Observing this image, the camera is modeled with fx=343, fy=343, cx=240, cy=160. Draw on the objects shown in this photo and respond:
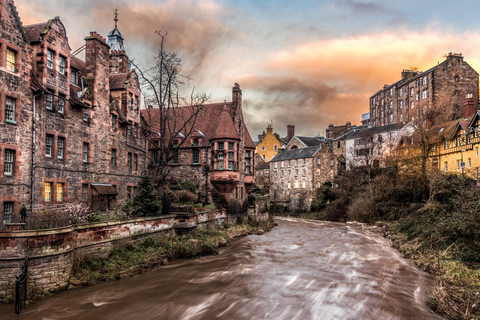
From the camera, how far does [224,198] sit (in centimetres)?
3083

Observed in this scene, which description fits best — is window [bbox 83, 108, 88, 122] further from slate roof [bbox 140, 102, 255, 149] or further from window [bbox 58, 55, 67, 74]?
slate roof [bbox 140, 102, 255, 149]

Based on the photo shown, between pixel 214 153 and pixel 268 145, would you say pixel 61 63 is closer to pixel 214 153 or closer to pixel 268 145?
pixel 214 153

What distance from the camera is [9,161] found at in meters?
16.8

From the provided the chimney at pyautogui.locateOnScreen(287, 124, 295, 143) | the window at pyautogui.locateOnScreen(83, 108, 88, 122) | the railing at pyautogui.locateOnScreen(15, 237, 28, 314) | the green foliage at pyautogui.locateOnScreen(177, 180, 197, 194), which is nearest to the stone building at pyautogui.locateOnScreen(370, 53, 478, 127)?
the chimney at pyautogui.locateOnScreen(287, 124, 295, 143)

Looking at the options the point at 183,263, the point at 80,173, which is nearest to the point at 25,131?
the point at 80,173

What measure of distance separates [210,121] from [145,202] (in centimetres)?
1532

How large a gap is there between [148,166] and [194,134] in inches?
215

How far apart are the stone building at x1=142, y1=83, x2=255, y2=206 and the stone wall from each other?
47.4 feet

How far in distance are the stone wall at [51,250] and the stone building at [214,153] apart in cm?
1443

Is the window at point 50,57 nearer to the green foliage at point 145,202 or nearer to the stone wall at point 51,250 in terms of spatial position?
the green foliage at point 145,202

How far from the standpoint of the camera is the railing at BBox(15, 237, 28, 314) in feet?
36.7

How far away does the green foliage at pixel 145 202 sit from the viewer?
65.9 feet

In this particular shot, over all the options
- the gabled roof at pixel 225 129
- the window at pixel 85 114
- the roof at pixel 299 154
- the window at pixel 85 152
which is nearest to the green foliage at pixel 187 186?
the gabled roof at pixel 225 129

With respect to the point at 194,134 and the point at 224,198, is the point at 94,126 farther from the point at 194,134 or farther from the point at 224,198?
the point at 224,198
